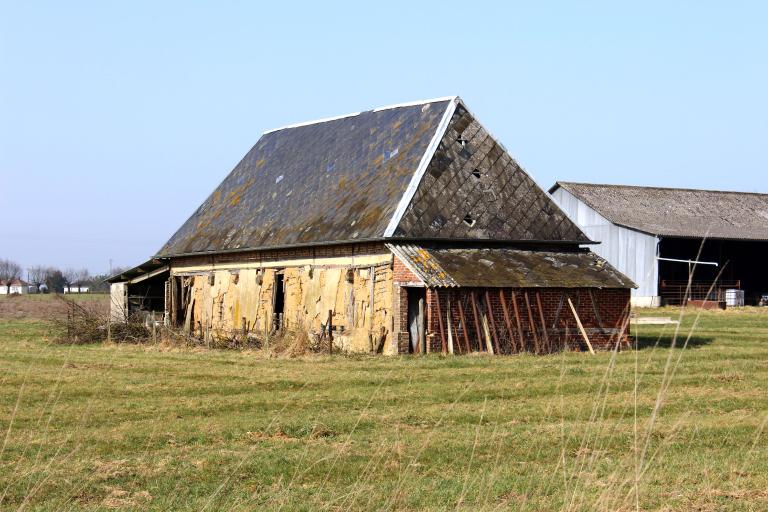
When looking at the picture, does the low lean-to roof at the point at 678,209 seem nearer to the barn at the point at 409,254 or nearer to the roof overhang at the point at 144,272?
the barn at the point at 409,254

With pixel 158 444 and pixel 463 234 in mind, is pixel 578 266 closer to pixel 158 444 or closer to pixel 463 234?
pixel 463 234

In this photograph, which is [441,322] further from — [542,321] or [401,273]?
[542,321]

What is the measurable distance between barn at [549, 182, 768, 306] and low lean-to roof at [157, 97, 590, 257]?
849 inches

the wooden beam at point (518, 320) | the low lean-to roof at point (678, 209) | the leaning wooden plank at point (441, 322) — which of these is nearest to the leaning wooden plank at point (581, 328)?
the wooden beam at point (518, 320)

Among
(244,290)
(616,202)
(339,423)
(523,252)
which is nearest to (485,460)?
(339,423)

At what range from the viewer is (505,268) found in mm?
26422

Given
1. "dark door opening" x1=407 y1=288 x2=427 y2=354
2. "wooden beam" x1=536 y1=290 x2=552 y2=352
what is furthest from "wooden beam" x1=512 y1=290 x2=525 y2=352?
"dark door opening" x1=407 y1=288 x2=427 y2=354

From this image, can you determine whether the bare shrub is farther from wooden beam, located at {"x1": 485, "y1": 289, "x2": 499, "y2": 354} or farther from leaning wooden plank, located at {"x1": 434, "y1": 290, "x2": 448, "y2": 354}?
wooden beam, located at {"x1": 485, "y1": 289, "x2": 499, "y2": 354}

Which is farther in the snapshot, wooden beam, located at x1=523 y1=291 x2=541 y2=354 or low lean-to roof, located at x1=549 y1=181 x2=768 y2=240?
low lean-to roof, located at x1=549 y1=181 x2=768 y2=240

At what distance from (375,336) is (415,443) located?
46.8ft

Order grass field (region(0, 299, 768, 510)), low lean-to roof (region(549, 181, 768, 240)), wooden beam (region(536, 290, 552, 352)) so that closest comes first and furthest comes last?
grass field (region(0, 299, 768, 510)) < wooden beam (region(536, 290, 552, 352)) < low lean-to roof (region(549, 181, 768, 240))

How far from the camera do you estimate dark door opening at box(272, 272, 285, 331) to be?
30.5 m

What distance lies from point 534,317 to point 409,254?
10.8 feet

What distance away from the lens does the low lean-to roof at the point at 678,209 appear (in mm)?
52656
